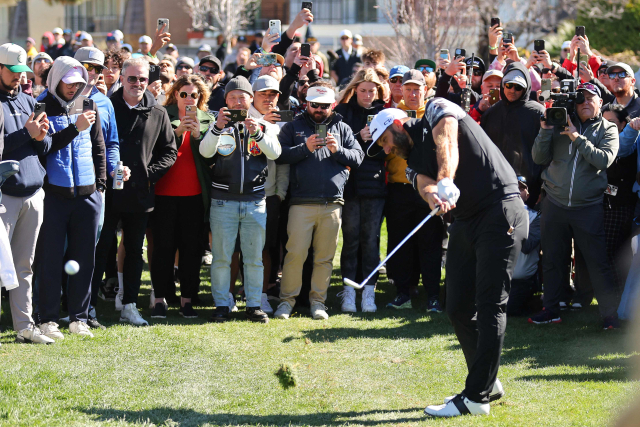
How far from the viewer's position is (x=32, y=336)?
7.14 meters

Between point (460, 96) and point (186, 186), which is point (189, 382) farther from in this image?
point (460, 96)

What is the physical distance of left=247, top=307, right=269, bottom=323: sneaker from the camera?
830cm

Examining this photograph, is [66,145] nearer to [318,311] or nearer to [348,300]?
[318,311]

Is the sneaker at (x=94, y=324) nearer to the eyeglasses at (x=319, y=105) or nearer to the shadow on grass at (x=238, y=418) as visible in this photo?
the shadow on grass at (x=238, y=418)

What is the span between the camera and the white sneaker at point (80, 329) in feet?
24.3

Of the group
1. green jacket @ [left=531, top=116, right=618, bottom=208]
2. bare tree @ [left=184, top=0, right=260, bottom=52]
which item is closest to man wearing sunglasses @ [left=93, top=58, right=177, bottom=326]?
green jacket @ [left=531, top=116, right=618, bottom=208]

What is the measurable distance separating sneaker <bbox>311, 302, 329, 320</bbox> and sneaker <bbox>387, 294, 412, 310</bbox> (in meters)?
0.89

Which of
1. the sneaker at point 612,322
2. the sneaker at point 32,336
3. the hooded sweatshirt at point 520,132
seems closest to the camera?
the sneaker at point 32,336

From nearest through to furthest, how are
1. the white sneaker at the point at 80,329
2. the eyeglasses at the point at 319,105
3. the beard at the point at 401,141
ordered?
the beard at the point at 401,141 < the white sneaker at the point at 80,329 < the eyeglasses at the point at 319,105

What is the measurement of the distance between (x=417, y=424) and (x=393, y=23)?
44.7ft

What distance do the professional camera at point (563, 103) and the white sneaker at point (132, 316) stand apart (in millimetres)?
4612

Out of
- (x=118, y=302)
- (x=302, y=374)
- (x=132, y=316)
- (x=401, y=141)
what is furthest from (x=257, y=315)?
(x=401, y=141)

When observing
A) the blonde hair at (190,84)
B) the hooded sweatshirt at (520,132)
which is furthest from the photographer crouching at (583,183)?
the blonde hair at (190,84)

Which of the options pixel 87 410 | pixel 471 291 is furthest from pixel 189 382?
pixel 471 291
